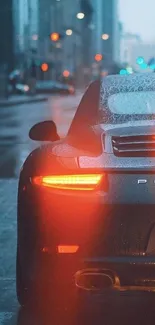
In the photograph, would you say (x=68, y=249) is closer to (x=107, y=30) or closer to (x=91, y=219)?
(x=91, y=219)

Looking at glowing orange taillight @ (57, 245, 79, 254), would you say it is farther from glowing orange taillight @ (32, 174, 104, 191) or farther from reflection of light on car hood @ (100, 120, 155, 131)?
reflection of light on car hood @ (100, 120, 155, 131)

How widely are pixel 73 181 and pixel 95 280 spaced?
539 mm

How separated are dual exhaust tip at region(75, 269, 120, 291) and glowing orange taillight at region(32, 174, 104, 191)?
44 centimetres

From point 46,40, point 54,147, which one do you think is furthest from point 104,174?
point 46,40

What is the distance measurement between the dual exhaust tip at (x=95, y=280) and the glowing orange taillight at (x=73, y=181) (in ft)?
1.45

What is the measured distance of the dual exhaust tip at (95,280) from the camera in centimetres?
423

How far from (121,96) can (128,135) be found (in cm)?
110

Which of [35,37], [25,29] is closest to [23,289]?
[25,29]

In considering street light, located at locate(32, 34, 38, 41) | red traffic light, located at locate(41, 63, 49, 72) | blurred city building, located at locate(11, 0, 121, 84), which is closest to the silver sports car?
blurred city building, located at locate(11, 0, 121, 84)

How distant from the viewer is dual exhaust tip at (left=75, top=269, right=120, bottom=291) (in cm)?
423

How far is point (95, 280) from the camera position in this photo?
4.28 m

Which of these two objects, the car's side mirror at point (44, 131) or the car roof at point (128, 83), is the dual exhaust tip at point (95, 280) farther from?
the car's side mirror at point (44, 131)

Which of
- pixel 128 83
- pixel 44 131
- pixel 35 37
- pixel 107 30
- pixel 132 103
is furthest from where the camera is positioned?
pixel 107 30

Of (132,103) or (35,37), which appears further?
(35,37)
